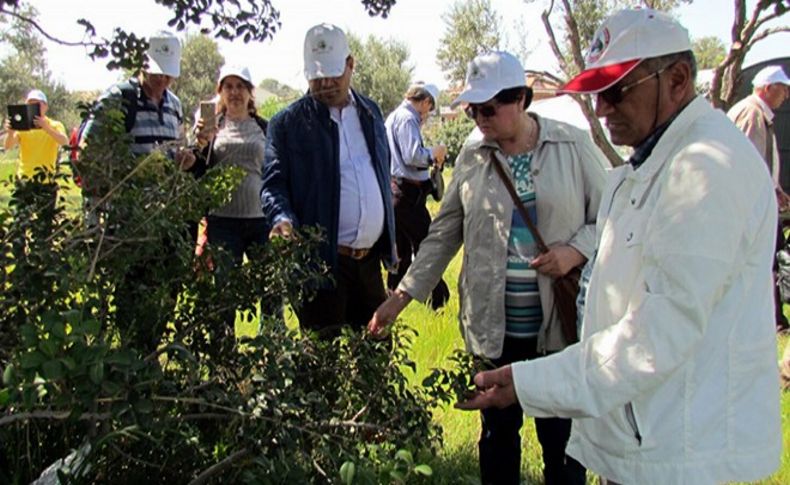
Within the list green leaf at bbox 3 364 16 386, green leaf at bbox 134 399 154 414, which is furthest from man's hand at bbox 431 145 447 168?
green leaf at bbox 3 364 16 386

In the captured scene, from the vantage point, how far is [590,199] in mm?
2914

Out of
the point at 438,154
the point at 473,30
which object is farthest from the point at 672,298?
the point at 473,30

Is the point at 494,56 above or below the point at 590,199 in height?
above

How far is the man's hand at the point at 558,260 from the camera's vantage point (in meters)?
2.79

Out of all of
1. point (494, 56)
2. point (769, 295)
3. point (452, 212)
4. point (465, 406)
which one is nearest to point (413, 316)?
point (452, 212)

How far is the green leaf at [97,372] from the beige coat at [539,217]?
171 centimetres

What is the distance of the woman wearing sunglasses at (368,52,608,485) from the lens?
2.85m

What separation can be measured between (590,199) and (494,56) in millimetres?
636

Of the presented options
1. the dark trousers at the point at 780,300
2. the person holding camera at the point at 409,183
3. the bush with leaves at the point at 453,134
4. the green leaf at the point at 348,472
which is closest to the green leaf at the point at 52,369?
the green leaf at the point at 348,472

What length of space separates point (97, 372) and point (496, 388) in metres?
0.92

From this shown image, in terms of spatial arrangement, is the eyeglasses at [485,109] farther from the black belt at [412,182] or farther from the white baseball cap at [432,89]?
the white baseball cap at [432,89]

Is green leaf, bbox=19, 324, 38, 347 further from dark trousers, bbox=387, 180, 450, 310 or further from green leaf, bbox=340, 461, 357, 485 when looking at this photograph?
dark trousers, bbox=387, 180, 450, 310

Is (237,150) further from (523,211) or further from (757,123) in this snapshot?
(757,123)

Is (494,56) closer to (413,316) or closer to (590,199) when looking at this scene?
(590,199)
